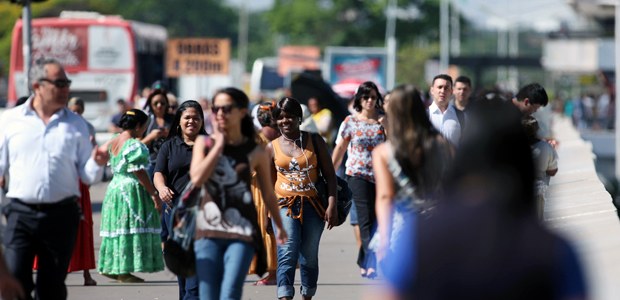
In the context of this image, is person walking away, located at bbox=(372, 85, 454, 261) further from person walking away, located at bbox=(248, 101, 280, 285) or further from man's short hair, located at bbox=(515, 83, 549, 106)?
man's short hair, located at bbox=(515, 83, 549, 106)

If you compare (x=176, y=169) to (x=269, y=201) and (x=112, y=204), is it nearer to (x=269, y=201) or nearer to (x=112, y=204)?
(x=112, y=204)

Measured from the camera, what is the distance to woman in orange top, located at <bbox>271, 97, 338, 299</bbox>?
9.69 metres

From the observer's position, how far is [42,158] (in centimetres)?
716

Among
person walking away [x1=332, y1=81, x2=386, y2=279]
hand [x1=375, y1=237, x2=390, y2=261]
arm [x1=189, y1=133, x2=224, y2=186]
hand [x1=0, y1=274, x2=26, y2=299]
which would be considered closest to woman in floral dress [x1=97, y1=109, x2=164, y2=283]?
person walking away [x1=332, y1=81, x2=386, y2=279]

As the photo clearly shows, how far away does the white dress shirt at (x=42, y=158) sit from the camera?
716 centimetres

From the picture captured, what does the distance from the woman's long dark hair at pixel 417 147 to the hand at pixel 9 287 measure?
1.92 m

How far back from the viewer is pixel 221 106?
7188 millimetres

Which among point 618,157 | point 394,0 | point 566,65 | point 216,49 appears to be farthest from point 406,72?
A: point 618,157

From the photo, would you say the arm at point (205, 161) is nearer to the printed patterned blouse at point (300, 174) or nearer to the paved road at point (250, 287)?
the printed patterned blouse at point (300, 174)

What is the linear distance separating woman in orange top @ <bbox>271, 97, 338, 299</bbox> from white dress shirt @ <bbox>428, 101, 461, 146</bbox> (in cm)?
109

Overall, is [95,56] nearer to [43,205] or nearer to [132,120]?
[132,120]

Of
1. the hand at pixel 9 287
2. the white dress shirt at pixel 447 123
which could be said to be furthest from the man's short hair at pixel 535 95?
the hand at pixel 9 287

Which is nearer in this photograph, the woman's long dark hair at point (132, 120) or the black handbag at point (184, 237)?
the black handbag at point (184, 237)

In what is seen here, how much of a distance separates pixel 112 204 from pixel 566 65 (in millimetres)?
53222
